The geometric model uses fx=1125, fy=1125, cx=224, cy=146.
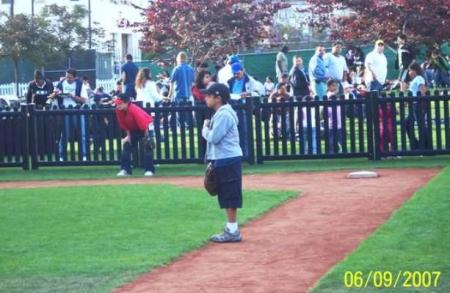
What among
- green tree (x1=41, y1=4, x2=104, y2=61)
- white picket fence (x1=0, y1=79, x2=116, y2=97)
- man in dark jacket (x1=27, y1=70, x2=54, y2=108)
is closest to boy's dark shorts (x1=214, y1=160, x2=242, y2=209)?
man in dark jacket (x1=27, y1=70, x2=54, y2=108)

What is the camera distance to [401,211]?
12.8m

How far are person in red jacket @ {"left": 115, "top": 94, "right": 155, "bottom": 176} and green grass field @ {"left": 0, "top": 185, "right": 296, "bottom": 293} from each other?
1.92m

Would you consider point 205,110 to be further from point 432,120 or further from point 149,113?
point 432,120

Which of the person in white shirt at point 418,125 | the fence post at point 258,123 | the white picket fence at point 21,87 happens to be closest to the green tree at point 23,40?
the white picket fence at point 21,87

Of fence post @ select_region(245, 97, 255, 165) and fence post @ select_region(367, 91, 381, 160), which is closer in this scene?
fence post @ select_region(367, 91, 381, 160)

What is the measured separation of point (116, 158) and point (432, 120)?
19.1 feet

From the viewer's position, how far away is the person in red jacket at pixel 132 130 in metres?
18.7

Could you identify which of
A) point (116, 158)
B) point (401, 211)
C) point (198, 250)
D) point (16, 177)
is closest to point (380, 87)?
point (116, 158)

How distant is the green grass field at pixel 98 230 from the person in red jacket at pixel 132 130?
6.31 feet

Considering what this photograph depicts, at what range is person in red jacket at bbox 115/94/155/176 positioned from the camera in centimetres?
1870

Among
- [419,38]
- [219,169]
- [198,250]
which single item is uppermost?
[419,38]

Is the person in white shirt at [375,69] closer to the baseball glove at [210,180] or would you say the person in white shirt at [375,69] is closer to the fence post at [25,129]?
the fence post at [25,129]
